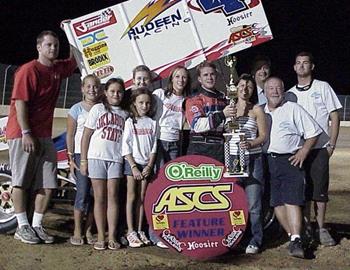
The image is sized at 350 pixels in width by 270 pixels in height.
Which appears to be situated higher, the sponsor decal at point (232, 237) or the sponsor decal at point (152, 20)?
the sponsor decal at point (152, 20)

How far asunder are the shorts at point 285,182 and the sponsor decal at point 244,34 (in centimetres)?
185

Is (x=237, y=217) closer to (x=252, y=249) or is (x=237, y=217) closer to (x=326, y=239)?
(x=252, y=249)

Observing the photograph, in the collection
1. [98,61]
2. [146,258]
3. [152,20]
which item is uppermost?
[152,20]

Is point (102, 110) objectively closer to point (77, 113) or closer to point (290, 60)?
point (77, 113)

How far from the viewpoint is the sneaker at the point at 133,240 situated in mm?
6832

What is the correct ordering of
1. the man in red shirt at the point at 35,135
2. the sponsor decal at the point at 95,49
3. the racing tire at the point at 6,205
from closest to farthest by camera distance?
the man in red shirt at the point at 35,135 → the racing tire at the point at 6,205 → the sponsor decal at the point at 95,49

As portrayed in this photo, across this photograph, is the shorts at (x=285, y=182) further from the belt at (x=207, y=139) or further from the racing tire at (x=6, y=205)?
the racing tire at (x=6, y=205)

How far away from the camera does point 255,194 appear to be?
687cm

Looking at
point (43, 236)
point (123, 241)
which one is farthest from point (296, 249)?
point (43, 236)

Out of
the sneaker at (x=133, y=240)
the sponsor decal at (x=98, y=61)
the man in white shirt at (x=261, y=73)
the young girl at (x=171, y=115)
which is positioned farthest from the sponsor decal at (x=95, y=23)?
the sneaker at (x=133, y=240)

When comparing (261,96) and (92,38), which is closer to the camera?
A: (261,96)

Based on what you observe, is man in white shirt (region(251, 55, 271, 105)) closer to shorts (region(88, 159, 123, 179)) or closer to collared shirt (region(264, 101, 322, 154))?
collared shirt (region(264, 101, 322, 154))

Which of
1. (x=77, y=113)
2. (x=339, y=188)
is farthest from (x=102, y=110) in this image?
(x=339, y=188)

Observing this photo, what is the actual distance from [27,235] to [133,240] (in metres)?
0.95
